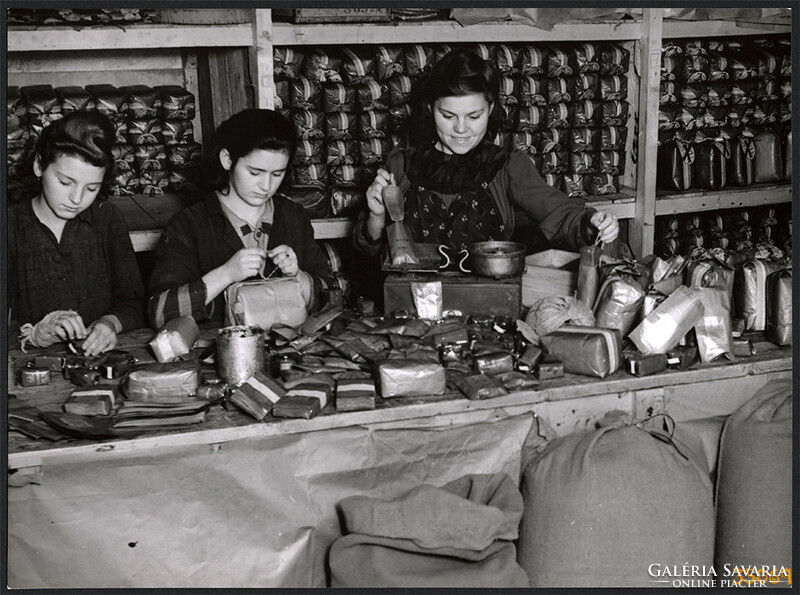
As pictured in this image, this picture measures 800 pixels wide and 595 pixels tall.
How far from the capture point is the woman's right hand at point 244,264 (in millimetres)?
2830

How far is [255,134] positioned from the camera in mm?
3041

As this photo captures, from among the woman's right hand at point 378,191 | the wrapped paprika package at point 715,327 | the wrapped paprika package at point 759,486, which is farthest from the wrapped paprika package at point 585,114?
the wrapped paprika package at point 759,486

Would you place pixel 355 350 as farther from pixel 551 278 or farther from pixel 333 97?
pixel 333 97

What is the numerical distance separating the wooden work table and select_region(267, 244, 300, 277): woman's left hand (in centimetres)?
35

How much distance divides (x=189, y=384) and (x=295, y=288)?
57cm

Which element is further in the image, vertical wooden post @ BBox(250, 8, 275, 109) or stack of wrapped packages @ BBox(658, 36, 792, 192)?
stack of wrapped packages @ BBox(658, 36, 792, 192)

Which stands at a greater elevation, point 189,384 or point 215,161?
point 215,161

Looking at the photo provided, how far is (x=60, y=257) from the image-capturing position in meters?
3.17

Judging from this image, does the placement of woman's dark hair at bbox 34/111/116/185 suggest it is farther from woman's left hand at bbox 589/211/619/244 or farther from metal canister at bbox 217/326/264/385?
woman's left hand at bbox 589/211/619/244

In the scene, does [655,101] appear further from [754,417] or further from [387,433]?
[387,433]

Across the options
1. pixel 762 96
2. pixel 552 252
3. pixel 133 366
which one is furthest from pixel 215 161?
pixel 762 96

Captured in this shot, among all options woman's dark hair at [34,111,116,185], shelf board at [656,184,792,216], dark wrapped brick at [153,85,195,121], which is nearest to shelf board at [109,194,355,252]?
dark wrapped brick at [153,85,195,121]

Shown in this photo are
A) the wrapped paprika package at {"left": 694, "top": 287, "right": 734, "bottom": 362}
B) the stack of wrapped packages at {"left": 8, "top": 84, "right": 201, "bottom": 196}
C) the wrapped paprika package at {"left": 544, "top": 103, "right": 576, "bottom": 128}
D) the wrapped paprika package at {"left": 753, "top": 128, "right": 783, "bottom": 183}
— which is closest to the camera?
the wrapped paprika package at {"left": 694, "top": 287, "right": 734, "bottom": 362}

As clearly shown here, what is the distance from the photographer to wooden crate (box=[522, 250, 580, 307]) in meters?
2.87
